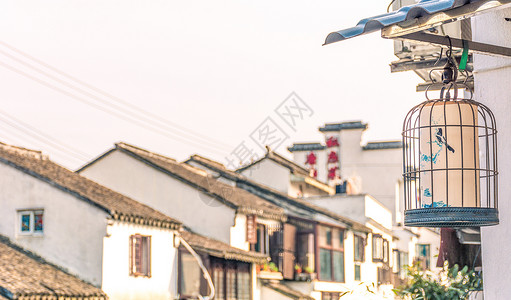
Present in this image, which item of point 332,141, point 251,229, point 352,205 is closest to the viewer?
point 251,229

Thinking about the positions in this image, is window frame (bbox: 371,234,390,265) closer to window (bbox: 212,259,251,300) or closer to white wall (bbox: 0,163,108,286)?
window (bbox: 212,259,251,300)

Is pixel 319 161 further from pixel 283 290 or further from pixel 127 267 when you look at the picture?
pixel 127 267

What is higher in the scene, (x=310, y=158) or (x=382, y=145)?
(x=382, y=145)

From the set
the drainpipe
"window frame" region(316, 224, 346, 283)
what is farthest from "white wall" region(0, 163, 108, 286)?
"window frame" region(316, 224, 346, 283)

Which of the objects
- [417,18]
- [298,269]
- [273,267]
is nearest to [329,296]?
[298,269]

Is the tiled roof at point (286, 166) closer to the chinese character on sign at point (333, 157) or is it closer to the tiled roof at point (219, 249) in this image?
the chinese character on sign at point (333, 157)

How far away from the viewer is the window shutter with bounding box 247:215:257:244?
32938 millimetres

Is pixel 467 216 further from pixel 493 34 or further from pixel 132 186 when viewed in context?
pixel 132 186

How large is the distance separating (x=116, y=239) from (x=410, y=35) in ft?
69.0

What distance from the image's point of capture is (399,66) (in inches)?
337

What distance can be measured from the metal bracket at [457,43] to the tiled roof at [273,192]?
32.1m

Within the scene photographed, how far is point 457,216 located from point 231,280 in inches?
1008

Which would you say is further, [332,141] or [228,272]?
[332,141]

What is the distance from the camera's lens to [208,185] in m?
34.6
